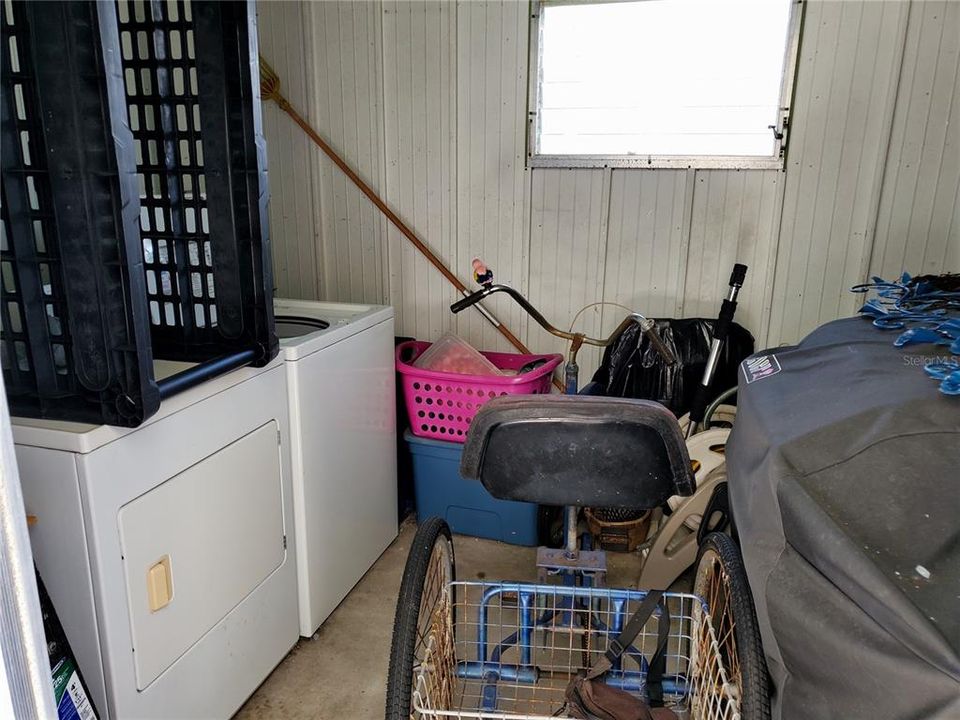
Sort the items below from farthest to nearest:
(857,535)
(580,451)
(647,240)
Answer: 1. (647,240)
2. (580,451)
3. (857,535)

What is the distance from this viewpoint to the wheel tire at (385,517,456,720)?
110 centimetres

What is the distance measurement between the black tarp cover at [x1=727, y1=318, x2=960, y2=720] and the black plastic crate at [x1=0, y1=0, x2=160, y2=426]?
106 cm

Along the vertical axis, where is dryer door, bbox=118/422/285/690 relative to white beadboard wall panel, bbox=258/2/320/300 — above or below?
below

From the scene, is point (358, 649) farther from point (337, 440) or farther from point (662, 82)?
point (662, 82)

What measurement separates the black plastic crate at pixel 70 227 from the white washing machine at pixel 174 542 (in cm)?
8

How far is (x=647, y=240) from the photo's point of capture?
263 cm

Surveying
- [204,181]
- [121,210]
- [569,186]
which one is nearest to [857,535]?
[121,210]

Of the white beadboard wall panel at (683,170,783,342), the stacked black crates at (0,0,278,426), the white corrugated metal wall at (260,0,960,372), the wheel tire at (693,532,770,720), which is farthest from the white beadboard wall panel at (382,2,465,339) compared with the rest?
the wheel tire at (693,532,770,720)

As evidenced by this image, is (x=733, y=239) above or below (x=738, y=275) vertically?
above

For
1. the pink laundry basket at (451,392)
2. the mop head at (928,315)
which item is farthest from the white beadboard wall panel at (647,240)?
the mop head at (928,315)

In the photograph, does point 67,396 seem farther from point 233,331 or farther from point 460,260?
point 460,260

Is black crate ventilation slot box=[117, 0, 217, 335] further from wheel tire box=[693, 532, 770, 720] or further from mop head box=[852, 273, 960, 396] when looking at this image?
mop head box=[852, 273, 960, 396]

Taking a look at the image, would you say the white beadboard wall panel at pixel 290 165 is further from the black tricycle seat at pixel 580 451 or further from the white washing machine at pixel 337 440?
the black tricycle seat at pixel 580 451

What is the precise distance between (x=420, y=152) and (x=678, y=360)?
1.31 meters
